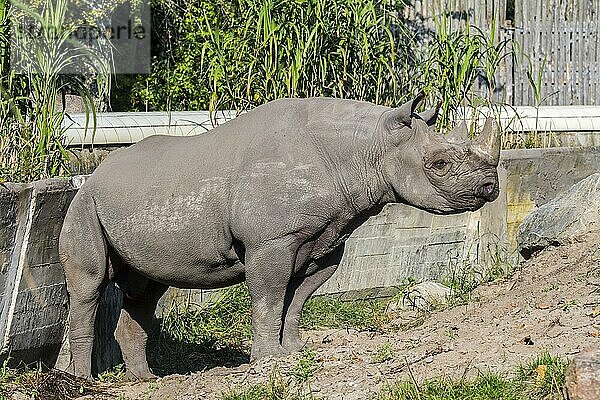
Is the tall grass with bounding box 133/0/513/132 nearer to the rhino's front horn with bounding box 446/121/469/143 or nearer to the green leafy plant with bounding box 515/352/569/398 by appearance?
the rhino's front horn with bounding box 446/121/469/143

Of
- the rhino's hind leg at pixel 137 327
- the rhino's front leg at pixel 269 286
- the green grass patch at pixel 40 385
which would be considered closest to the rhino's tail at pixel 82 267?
the green grass patch at pixel 40 385

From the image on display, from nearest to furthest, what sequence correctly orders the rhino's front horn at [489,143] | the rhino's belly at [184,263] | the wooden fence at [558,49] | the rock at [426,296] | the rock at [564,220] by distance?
the rhino's front horn at [489,143] < the rhino's belly at [184,263] < the rock at [426,296] < the rock at [564,220] < the wooden fence at [558,49]

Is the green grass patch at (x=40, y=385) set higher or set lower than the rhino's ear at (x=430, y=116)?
lower

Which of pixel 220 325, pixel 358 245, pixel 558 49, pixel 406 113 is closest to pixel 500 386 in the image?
pixel 406 113

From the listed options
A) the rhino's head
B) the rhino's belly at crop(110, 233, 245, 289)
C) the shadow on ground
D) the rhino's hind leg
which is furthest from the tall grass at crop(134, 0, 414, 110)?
the rhino's head

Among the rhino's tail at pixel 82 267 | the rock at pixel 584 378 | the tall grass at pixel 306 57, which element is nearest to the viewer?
the rock at pixel 584 378

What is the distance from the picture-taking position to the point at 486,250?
11.1 m

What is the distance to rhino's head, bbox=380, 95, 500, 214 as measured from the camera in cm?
707

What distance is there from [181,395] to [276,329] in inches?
28.9

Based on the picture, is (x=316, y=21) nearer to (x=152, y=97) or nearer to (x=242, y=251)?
(x=242, y=251)

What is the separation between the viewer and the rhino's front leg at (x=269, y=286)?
7082mm

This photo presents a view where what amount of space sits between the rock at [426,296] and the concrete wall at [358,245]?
541 millimetres

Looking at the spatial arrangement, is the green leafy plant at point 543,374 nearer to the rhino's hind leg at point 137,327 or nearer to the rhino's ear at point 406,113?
the rhino's ear at point 406,113

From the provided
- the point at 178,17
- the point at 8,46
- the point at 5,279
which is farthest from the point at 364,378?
the point at 178,17
